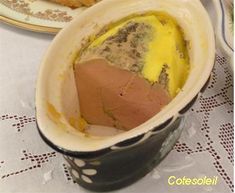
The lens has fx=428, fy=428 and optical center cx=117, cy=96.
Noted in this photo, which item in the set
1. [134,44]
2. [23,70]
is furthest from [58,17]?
[134,44]

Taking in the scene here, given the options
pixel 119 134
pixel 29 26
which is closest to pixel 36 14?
pixel 29 26

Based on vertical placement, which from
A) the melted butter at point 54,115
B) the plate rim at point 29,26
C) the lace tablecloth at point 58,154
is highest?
the melted butter at point 54,115

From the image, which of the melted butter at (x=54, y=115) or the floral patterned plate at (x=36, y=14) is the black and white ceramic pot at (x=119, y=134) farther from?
the floral patterned plate at (x=36, y=14)

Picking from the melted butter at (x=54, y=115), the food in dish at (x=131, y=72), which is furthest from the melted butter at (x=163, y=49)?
the melted butter at (x=54, y=115)

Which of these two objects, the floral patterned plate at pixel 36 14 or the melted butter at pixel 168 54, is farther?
the floral patterned plate at pixel 36 14

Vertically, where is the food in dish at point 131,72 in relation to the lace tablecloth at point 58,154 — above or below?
above

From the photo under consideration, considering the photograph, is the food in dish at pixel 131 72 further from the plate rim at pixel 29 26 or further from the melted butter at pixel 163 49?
the plate rim at pixel 29 26
